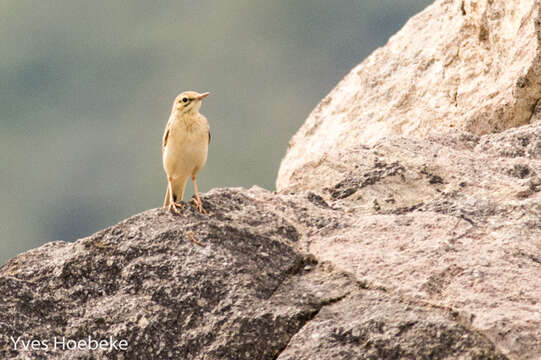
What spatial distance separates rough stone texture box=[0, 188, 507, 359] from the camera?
6727 millimetres

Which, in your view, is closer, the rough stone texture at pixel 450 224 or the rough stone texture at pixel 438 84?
the rough stone texture at pixel 450 224

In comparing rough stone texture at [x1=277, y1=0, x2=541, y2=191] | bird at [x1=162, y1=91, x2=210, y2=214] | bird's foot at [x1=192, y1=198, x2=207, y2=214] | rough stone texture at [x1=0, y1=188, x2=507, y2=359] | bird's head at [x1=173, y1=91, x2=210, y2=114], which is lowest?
rough stone texture at [x1=0, y1=188, x2=507, y2=359]

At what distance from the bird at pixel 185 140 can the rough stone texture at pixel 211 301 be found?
1488 millimetres

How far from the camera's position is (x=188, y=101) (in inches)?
381

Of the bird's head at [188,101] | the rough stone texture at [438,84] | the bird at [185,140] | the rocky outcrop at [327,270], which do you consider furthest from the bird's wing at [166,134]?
the rough stone texture at [438,84]

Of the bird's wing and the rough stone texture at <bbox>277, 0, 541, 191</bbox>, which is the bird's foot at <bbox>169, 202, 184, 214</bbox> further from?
the rough stone texture at <bbox>277, 0, 541, 191</bbox>

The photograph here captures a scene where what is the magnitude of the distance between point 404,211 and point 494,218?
0.92 metres

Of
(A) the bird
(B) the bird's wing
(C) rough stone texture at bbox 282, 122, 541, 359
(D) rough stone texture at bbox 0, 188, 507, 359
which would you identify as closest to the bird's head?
(A) the bird

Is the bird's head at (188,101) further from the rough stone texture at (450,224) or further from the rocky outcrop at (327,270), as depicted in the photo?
the rough stone texture at (450,224)

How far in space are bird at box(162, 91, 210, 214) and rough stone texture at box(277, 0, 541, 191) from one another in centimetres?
115

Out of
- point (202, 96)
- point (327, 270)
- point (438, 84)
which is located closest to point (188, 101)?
point (202, 96)

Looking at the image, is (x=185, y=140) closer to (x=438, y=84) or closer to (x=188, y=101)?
(x=188, y=101)

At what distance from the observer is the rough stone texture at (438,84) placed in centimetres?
1096

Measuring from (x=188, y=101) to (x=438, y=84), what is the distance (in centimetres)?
440
